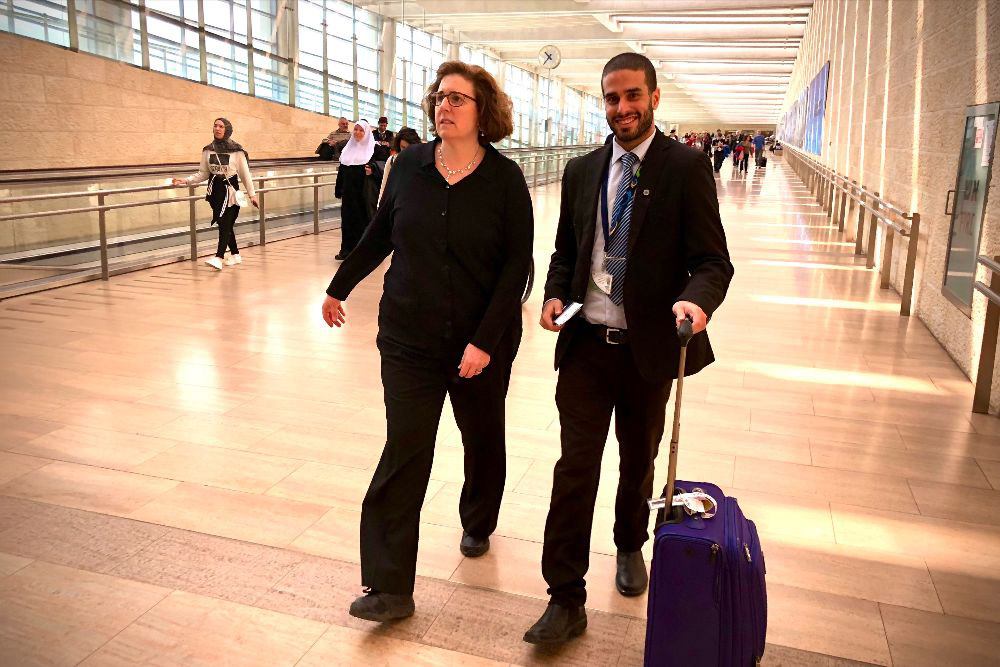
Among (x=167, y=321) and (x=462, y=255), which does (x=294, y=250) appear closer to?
(x=167, y=321)

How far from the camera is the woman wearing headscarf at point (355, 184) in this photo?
33.4 feet

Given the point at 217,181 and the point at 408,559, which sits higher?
the point at 217,181

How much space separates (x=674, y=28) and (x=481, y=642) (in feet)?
95.0

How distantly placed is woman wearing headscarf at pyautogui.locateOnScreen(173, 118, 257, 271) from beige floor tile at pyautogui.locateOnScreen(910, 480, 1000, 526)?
23.9 ft

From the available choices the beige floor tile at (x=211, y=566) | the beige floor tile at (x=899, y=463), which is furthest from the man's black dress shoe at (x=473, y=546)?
the beige floor tile at (x=899, y=463)

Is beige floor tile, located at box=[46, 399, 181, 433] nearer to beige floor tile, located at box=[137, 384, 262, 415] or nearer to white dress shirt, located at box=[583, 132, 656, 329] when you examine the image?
beige floor tile, located at box=[137, 384, 262, 415]

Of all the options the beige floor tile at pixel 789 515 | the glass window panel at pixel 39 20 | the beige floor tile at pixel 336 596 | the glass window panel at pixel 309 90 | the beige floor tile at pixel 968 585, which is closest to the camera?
the beige floor tile at pixel 336 596

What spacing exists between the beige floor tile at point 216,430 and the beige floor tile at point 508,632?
179 centimetres

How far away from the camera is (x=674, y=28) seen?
28.7m

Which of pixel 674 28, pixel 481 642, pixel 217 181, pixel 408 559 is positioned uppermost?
pixel 674 28

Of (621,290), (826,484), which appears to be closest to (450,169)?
(621,290)

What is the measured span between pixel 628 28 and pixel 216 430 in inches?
1097

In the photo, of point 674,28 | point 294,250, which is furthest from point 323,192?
point 674,28

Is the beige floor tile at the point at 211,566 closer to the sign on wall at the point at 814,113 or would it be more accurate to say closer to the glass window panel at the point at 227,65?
the glass window panel at the point at 227,65
